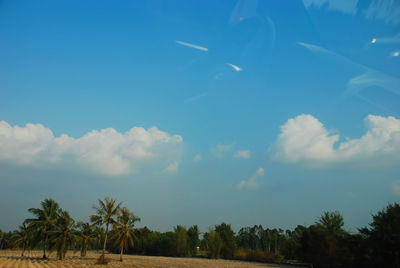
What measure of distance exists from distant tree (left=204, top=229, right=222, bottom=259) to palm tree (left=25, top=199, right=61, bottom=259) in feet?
122

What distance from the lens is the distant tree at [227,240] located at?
67.8 m

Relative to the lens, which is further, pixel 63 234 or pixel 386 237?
pixel 63 234

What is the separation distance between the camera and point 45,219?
39.0m

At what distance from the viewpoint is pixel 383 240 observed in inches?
930

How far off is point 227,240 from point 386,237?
167 ft

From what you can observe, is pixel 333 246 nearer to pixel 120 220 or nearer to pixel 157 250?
pixel 120 220

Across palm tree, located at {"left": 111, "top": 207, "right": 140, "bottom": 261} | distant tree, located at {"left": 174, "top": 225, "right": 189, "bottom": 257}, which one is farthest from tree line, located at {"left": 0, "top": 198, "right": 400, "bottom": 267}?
distant tree, located at {"left": 174, "top": 225, "right": 189, "bottom": 257}

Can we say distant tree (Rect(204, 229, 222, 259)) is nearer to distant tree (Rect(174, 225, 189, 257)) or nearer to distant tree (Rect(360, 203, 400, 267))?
distant tree (Rect(174, 225, 189, 257))

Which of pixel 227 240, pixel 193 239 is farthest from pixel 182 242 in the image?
pixel 227 240

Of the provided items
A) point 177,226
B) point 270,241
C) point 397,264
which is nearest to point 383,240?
point 397,264

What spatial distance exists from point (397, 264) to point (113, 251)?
7970cm

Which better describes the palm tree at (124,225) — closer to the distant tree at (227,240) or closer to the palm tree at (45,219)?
the palm tree at (45,219)

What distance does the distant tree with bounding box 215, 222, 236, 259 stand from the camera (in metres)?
67.8

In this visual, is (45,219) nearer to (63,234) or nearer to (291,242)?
(63,234)
